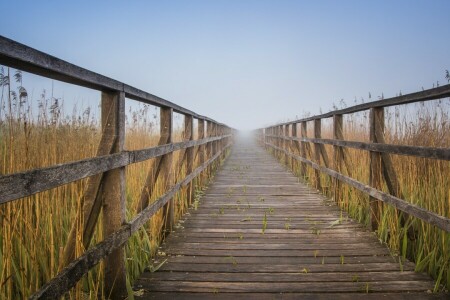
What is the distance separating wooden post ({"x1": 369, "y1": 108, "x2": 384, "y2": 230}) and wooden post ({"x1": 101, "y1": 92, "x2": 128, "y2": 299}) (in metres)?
2.57

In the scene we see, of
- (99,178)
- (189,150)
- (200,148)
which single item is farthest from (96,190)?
(200,148)

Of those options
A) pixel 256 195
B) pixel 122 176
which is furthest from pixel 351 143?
pixel 122 176

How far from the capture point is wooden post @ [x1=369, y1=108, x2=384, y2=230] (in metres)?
3.57

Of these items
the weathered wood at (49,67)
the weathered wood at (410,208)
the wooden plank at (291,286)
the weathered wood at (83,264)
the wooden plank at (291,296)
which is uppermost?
the weathered wood at (49,67)

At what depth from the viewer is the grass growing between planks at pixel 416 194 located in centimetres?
270

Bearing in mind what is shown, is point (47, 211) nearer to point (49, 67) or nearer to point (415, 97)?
point (49, 67)

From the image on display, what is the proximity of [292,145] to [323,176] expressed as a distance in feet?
9.20

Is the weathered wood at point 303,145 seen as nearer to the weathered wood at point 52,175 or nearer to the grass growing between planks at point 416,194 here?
the grass growing between planks at point 416,194

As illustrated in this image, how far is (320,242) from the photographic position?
11.3ft

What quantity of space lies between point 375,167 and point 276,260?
1.52 metres

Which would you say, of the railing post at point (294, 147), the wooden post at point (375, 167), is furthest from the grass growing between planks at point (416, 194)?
the railing post at point (294, 147)

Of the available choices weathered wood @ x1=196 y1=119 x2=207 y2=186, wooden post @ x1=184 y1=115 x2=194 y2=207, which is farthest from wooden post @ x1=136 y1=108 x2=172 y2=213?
weathered wood @ x1=196 y1=119 x2=207 y2=186

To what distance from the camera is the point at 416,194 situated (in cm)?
342

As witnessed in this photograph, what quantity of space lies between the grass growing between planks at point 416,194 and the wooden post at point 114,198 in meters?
2.16
